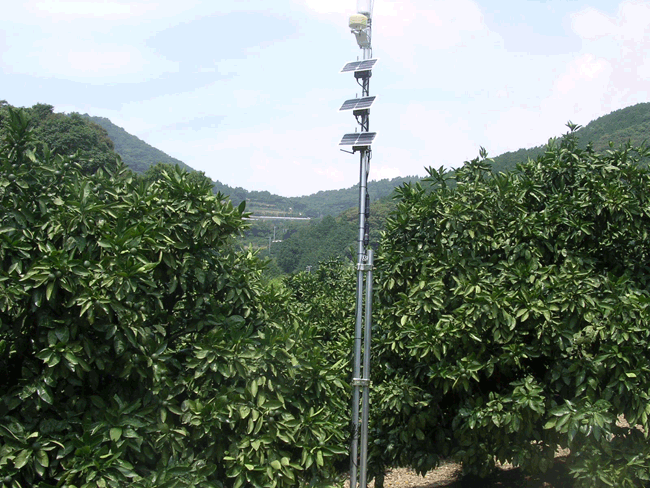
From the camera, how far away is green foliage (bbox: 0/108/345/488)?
3.75m

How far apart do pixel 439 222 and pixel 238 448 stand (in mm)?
3349

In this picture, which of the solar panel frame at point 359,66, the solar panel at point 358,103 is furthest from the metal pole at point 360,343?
the solar panel frame at point 359,66

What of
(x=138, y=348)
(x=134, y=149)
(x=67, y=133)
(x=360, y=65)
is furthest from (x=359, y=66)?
(x=134, y=149)

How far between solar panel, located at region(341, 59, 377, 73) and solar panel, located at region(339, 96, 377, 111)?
323 mm

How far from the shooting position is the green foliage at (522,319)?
521cm

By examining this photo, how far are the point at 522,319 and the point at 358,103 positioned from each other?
9.06 ft

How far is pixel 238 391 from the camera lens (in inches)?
169

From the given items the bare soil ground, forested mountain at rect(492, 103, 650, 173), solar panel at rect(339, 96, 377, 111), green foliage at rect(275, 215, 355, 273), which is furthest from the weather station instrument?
green foliage at rect(275, 215, 355, 273)

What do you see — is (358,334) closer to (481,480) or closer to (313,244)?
(481,480)

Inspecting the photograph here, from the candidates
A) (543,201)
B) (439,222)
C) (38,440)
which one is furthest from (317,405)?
(543,201)

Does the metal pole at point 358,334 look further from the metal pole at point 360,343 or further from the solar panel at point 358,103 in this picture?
the solar panel at point 358,103

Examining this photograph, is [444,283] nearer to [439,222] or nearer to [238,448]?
[439,222]

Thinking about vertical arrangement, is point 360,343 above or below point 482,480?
above

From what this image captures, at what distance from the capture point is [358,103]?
19.4ft
